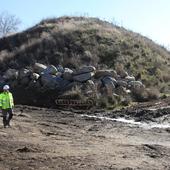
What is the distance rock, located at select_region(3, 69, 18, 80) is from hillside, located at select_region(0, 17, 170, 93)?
2.26 m

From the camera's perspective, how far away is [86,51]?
1581 inches

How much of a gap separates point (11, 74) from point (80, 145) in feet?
66.1

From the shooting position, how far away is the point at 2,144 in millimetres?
16953

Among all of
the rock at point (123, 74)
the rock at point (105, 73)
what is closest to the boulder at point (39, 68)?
the rock at point (105, 73)

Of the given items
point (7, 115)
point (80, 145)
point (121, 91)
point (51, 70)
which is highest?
point (51, 70)

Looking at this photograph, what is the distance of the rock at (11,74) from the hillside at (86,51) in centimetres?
226

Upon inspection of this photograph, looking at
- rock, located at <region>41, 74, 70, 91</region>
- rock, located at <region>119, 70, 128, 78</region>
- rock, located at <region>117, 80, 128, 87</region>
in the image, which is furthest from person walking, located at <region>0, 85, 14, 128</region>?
rock, located at <region>119, 70, 128, 78</region>

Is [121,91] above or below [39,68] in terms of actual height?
below

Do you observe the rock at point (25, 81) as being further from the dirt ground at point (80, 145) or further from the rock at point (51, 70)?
the dirt ground at point (80, 145)

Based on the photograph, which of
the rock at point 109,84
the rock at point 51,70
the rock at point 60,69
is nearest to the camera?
the rock at point 109,84

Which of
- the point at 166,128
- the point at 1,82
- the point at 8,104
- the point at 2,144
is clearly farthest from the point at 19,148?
the point at 1,82

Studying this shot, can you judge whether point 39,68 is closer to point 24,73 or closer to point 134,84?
point 24,73

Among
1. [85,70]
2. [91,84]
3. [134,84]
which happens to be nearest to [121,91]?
[134,84]

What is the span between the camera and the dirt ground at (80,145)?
14.5m
